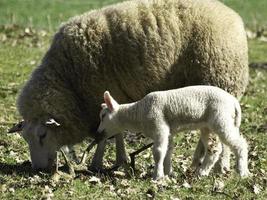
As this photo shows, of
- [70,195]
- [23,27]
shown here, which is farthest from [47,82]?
[23,27]

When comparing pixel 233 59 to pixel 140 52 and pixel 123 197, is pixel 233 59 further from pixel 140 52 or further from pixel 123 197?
pixel 123 197

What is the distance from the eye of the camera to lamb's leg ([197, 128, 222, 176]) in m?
8.67

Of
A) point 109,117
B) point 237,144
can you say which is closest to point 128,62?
point 109,117

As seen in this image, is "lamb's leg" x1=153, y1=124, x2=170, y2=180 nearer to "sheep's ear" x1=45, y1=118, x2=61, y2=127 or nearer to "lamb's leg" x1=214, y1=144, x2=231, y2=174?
"lamb's leg" x1=214, y1=144, x2=231, y2=174

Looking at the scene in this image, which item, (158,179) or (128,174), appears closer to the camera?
(158,179)

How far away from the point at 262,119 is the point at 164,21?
14.0 feet

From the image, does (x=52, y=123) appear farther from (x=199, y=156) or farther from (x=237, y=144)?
(x=237, y=144)

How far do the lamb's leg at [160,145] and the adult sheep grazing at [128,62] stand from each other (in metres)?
1.24

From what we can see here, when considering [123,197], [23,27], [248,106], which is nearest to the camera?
[123,197]

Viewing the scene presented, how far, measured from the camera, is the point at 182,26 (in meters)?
9.32

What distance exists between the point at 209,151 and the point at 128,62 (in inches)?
64.2

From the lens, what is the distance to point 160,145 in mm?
8133

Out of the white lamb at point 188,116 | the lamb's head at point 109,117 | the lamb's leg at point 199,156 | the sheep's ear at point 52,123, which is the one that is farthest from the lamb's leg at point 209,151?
the sheep's ear at point 52,123

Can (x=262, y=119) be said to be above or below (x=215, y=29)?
below
